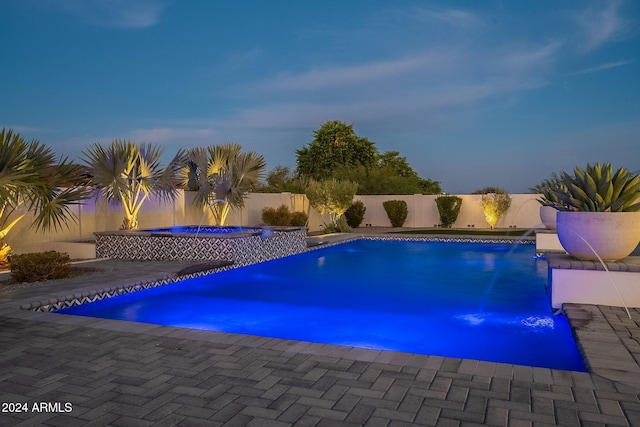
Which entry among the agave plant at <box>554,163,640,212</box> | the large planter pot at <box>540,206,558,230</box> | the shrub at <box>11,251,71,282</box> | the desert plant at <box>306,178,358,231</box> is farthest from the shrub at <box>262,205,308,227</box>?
the agave plant at <box>554,163,640,212</box>

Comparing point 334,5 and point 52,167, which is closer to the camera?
point 52,167

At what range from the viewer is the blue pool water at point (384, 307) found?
5.45 meters

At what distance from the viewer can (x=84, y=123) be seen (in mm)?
21953

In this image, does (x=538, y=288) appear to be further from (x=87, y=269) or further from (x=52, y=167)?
(x=52, y=167)

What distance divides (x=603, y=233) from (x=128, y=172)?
1024cm

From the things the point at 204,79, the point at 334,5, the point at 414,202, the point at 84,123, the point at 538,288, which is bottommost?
the point at 538,288

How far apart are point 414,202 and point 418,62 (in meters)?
6.36

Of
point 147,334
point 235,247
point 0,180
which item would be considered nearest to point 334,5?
point 235,247

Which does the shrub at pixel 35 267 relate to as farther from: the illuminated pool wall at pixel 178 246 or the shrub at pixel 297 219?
the shrub at pixel 297 219

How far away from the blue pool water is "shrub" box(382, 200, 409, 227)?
10.6 m

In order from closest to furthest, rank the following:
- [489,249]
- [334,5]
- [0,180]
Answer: [0,180] → [489,249] → [334,5]

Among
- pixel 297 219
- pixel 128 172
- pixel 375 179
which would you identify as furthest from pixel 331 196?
pixel 375 179

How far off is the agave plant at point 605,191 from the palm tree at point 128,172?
941cm

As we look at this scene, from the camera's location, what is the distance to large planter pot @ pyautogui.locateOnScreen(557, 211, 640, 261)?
5.62m
